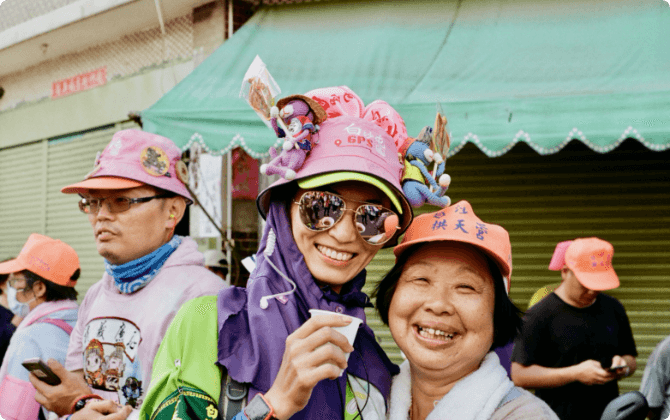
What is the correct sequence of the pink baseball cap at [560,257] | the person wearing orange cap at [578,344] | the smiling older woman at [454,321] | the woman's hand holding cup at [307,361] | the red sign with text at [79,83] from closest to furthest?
1. the woman's hand holding cup at [307,361]
2. the smiling older woman at [454,321]
3. the person wearing orange cap at [578,344]
4. the pink baseball cap at [560,257]
5. the red sign with text at [79,83]

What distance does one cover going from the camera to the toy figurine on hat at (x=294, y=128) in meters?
1.99

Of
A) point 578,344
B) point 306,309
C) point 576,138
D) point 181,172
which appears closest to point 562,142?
point 576,138

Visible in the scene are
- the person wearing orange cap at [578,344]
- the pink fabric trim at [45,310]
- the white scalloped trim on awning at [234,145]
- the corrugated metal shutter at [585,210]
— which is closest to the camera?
the pink fabric trim at [45,310]

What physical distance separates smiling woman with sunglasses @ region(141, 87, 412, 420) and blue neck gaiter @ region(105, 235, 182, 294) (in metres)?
1.05

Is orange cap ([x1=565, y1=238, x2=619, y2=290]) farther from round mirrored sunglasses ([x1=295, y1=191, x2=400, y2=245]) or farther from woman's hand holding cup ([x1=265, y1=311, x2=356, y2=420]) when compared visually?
woman's hand holding cup ([x1=265, y1=311, x2=356, y2=420])

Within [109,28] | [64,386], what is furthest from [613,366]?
[109,28]

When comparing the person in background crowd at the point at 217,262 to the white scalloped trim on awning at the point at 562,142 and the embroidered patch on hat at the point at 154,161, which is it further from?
the embroidered patch on hat at the point at 154,161

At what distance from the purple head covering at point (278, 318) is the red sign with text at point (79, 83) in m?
8.03

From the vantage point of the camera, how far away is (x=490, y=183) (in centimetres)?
634

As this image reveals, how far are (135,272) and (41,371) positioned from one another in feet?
1.95

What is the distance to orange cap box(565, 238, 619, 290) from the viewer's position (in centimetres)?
464

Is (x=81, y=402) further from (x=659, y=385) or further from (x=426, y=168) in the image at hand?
(x=659, y=385)

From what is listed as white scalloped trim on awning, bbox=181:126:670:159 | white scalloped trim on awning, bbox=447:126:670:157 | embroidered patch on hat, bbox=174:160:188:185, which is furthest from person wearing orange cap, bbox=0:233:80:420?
white scalloped trim on awning, bbox=447:126:670:157

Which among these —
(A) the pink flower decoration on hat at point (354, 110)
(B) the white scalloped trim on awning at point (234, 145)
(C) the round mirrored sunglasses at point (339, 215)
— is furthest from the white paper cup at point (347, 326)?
(B) the white scalloped trim on awning at point (234, 145)
